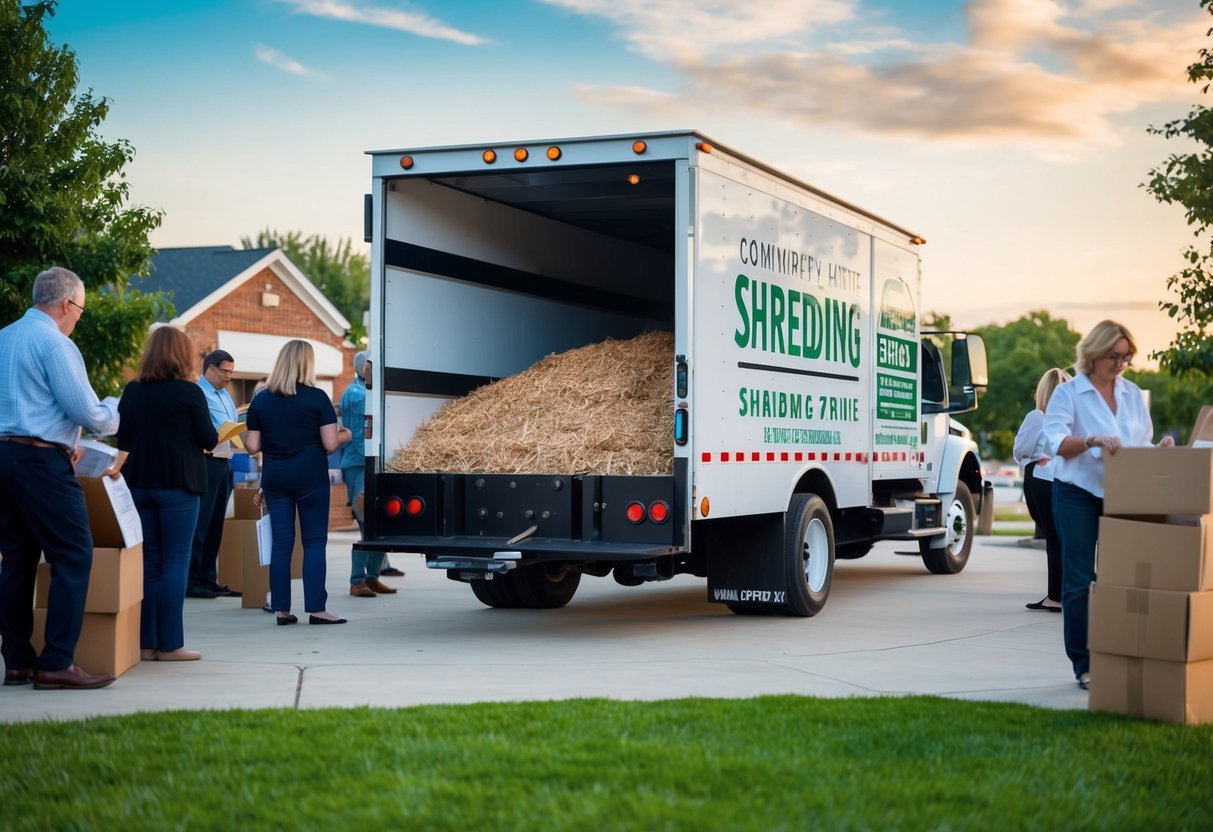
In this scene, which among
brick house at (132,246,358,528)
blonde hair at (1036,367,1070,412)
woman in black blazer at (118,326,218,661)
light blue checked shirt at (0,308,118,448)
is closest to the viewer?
light blue checked shirt at (0,308,118,448)

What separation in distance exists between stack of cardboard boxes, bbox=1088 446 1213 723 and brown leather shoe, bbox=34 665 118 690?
16.2ft

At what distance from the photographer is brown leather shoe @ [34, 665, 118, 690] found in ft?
24.2

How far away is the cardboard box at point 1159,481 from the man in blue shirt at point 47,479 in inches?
195

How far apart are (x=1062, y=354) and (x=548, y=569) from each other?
79.4m

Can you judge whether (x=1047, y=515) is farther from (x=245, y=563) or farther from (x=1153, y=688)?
(x=245, y=563)

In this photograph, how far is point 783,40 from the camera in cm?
1567

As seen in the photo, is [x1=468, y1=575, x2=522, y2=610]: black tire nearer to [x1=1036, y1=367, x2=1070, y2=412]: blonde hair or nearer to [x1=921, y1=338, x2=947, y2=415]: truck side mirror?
[x1=1036, y1=367, x2=1070, y2=412]: blonde hair

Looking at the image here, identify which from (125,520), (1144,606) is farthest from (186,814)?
(1144,606)

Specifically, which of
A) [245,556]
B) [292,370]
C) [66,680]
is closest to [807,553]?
[292,370]

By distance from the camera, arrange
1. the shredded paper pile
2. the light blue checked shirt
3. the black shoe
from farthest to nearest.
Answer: the black shoe < the shredded paper pile < the light blue checked shirt

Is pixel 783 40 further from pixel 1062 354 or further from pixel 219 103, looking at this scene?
pixel 1062 354

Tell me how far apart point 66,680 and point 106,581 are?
1.91ft

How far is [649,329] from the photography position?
12820mm

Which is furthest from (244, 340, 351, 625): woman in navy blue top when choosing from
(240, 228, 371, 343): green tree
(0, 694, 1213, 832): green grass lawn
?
(240, 228, 371, 343): green tree
